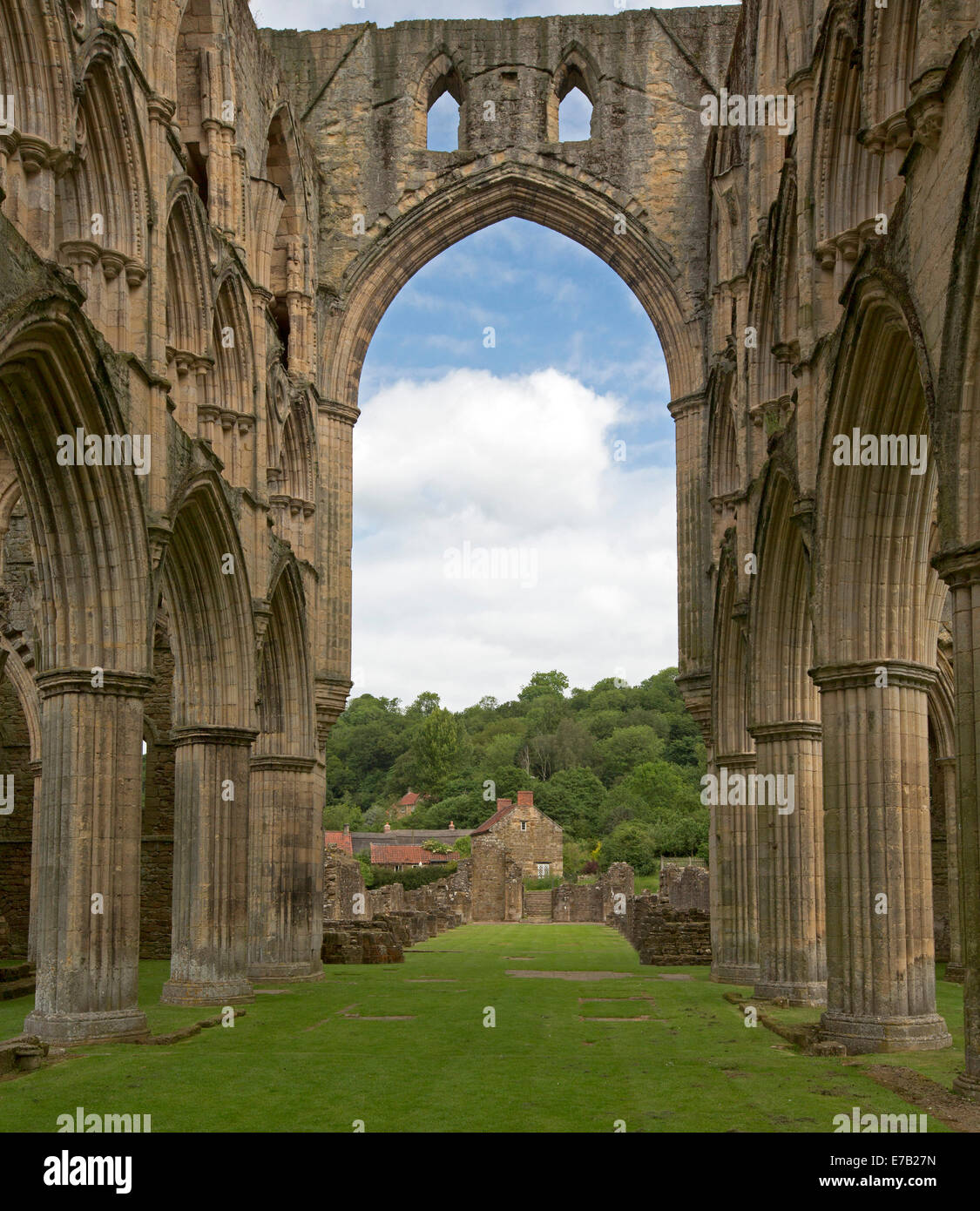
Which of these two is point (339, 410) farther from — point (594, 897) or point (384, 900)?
point (594, 897)

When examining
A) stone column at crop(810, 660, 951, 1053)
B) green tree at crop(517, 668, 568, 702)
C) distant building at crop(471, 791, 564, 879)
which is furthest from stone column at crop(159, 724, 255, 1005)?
green tree at crop(517, 668, 568, 702)

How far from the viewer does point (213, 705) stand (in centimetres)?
1833

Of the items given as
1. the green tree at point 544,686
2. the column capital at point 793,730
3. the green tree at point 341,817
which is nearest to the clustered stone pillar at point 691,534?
the column capital at point 793,730

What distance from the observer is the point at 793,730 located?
17141 mm

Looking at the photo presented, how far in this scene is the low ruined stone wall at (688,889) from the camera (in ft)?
137

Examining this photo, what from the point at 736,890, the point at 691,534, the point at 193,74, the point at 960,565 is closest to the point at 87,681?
the point at 960,565

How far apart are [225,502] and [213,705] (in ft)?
9.06

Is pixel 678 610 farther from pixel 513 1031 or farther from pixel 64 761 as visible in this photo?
pixel 64 761

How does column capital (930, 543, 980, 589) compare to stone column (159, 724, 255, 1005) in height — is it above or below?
above

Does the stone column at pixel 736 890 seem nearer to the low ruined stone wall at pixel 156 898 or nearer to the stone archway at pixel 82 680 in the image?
the stone archway at pixel 82 680

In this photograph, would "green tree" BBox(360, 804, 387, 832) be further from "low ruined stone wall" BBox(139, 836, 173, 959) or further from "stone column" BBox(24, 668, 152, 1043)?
"stone column" BBox(24, 668, 152, 1043)

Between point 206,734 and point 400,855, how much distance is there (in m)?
59.7

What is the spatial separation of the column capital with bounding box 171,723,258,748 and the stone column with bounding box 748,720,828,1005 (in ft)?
22.7

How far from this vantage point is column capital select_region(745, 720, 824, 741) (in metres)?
17.1
